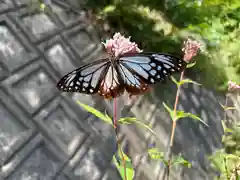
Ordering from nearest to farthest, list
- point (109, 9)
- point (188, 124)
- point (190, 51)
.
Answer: point (190, 51), point (109, 9), point (188, 124)

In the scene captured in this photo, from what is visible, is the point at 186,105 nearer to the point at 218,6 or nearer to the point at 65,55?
the point at 65,55

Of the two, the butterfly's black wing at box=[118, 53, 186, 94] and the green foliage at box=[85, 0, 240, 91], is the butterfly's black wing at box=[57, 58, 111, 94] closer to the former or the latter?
the butterfly's black wing at box=[118, 53, 186, 94]

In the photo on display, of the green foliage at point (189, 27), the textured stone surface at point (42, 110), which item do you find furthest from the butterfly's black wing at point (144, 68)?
the green foliage at point (189, 27)

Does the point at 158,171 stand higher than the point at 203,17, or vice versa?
the point at 203,17

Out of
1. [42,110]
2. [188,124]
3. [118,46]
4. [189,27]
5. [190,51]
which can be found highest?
[118,46]

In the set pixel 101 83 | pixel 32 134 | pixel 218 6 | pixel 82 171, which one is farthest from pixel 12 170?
pixel 218 6

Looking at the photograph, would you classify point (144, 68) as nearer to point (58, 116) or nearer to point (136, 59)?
point (136, 59)

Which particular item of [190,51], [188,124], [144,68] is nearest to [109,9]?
[188,124]
